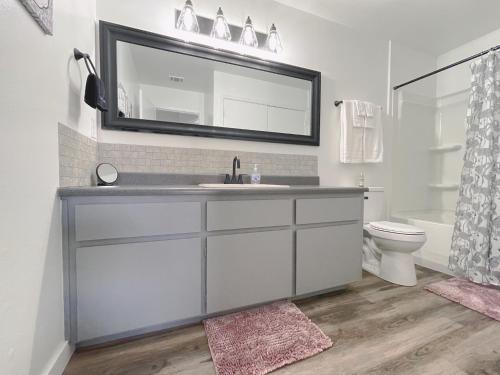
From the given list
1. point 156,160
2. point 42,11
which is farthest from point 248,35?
point 42,11

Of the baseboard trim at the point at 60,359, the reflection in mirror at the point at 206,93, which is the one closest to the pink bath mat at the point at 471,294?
the reflection in mirror at the point at 206,93

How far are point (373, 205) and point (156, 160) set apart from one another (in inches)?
80.2

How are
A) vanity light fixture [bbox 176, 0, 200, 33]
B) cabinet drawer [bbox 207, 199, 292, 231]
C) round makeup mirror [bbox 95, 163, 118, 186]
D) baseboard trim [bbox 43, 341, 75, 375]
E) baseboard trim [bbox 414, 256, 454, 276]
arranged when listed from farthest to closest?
1. baseboard trim [bbox 414, 256, 454, 276]
2. vanity light fixture [bbox 176, 0, 200, 33]
3. round makeup mirror [bbox 95, 163, 118, 186]
4. cabinet drawer [bbox 207, 199, 292, 231]
5. baseboard trim [bbox 43, 341, 75, 375]

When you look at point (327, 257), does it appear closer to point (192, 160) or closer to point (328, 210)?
point (328, 210)

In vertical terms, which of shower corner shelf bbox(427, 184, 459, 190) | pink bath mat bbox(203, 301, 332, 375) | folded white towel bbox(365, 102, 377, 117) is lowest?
pink bath mat bbox(203, 301, 332, 375)

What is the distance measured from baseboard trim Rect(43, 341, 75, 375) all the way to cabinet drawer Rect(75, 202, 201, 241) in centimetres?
A: 48

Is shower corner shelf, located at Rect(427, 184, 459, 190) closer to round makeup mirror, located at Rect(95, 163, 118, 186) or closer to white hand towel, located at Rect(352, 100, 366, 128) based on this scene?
white hand towel, located at Rect(352, 100, 366, 128)

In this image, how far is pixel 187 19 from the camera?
1.58 meters

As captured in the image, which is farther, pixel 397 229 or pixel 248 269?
pixel 397 229

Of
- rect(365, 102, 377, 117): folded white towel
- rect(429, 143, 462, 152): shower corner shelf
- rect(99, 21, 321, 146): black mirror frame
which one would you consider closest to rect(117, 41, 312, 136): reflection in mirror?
rect(99, 21, 321, 146): black mirror frame

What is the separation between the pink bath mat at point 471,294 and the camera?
56.3 inches

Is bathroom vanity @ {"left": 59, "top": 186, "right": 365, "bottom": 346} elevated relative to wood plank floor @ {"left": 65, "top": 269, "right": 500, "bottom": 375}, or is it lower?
elevated

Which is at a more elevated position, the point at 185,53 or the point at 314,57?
the point at 314,57

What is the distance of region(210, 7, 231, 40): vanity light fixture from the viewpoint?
1.65 metres
